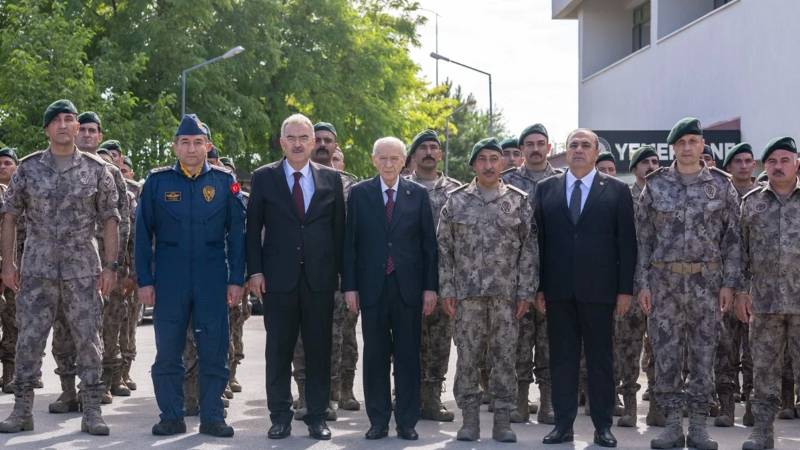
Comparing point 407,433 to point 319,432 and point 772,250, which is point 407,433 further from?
point 772,250

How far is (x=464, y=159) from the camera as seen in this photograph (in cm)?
7212

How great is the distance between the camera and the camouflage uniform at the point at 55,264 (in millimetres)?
9734

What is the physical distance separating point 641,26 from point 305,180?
23.6 m

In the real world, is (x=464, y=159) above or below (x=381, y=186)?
above

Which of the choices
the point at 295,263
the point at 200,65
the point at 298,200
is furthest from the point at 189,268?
the point at 200,65

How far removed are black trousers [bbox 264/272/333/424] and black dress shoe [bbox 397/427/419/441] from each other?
608 millimetres

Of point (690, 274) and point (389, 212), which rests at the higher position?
point (389, 212)

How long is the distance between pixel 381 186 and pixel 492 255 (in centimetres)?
102

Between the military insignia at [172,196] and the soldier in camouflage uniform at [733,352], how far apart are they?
14.8 feet

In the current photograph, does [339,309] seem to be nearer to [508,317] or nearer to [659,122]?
[508,317]

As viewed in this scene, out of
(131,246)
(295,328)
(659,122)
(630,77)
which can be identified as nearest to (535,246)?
(295,328)

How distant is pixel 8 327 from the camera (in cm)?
1278

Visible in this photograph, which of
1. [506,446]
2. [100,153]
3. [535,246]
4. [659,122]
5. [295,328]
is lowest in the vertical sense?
[506,446]

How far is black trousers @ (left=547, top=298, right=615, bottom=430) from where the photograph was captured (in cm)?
950
